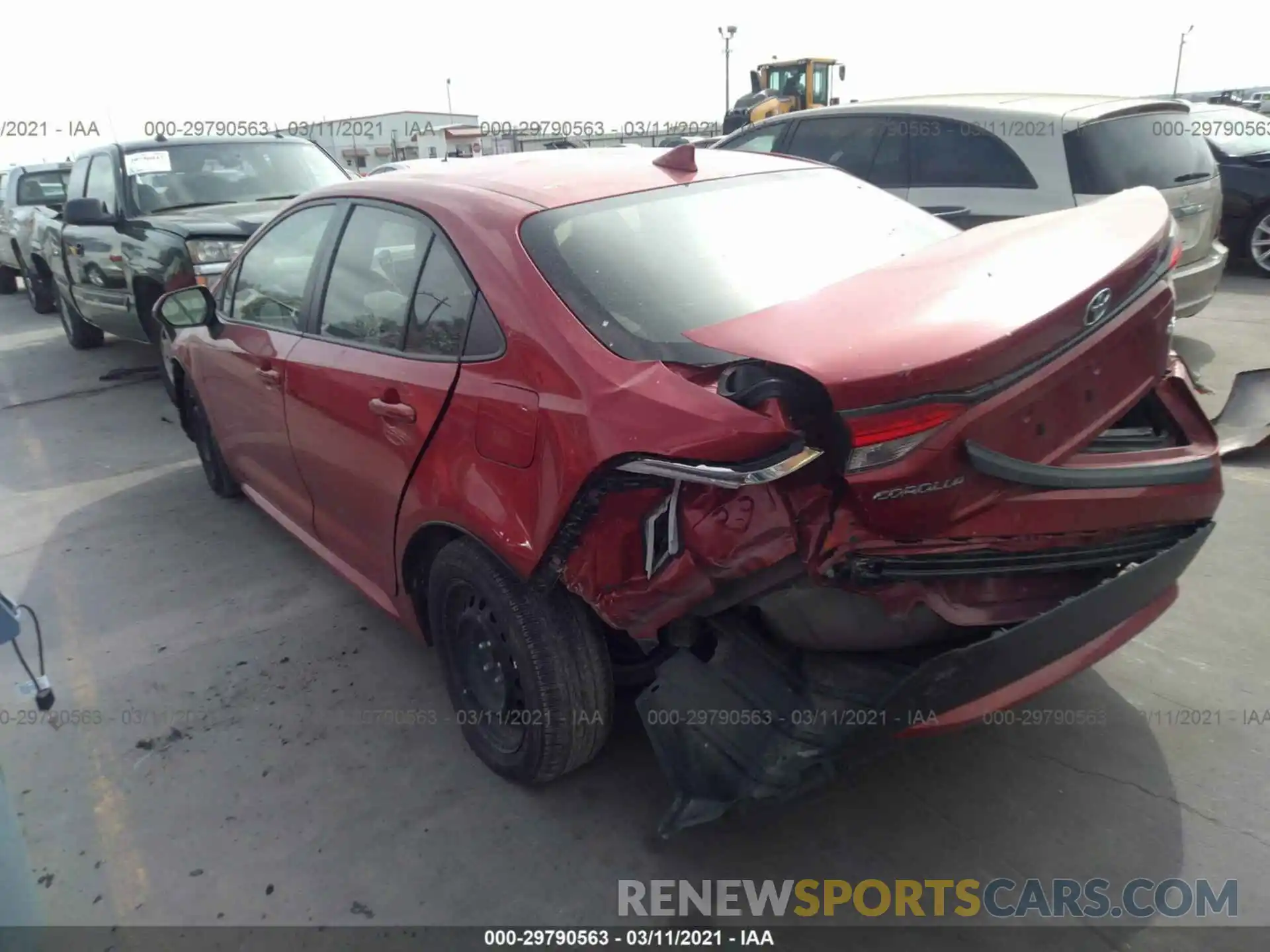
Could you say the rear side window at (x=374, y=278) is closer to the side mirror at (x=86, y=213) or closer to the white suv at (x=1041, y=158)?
the white suv at (x=1041, y=158)

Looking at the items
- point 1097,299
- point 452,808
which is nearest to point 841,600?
point 1097,299

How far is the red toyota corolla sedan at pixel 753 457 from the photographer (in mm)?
1874

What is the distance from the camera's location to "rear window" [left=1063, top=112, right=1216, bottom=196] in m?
5.35

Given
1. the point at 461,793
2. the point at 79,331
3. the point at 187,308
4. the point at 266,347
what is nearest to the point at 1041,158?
the point at 266,347

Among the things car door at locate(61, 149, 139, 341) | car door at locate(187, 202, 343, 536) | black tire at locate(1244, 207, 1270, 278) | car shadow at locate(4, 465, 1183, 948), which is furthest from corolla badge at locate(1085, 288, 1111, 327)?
black tire at locate(1244, 207, 1270, 278)

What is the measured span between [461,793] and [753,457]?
1.51 m

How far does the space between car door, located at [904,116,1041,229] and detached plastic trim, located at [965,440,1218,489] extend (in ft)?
A: 11.8

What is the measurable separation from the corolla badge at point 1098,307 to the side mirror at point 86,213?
693 cm

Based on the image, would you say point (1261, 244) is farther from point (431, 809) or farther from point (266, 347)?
point (431, 809)

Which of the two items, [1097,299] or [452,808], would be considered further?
[452,808]

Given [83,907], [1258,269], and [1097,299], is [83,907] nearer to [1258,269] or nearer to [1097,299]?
[1097,299]

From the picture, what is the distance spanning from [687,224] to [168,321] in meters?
2.56

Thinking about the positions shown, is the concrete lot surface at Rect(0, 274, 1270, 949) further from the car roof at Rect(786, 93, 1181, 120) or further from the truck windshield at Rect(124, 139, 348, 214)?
the truck windshield at Rect(124, 139, 348, 214)

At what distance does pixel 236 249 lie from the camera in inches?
237
